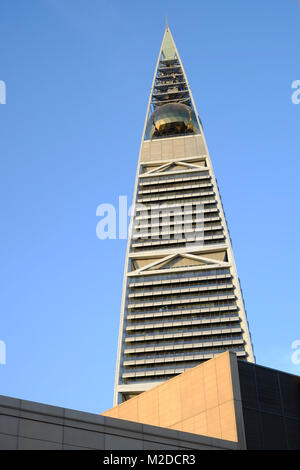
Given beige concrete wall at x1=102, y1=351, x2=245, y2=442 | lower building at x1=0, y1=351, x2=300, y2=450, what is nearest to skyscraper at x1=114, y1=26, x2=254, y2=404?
beige concrete wall at x1=102, y1=351, x2=245, y2=442

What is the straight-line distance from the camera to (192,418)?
46.9 metres

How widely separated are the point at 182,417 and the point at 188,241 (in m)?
113

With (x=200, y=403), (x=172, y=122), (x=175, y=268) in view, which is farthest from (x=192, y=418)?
(x=172, y=122)

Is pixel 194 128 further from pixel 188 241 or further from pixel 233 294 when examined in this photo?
pixel 233 294

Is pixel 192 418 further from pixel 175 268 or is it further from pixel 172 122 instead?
pixel 172 122

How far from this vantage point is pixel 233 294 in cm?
14475

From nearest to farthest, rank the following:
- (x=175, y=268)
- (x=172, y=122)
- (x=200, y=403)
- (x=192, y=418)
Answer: (x=200, y=403)
(x=192, y=418)
(x=175, y=268)
(x=172, y=122)

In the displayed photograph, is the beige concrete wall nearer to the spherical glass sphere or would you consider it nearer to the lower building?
the lower building

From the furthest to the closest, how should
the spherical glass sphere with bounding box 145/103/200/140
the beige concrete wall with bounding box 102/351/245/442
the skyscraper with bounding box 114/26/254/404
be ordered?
1. the spherical glass sphere with bounding box 145/103/200/140
2. the skyscraper with bounding box 114/26/254/404
3. the beige concrete wall with bounding box 102/351/245/442

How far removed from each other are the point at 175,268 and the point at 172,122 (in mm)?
51985

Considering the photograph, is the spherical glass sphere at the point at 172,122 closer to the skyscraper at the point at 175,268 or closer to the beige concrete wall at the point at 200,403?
the skyscraper at the point at 175,268

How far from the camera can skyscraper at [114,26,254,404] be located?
454 ft

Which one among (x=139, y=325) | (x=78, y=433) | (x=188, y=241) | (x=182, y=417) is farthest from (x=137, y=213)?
(x=78, y=433)

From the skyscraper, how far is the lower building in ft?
281
